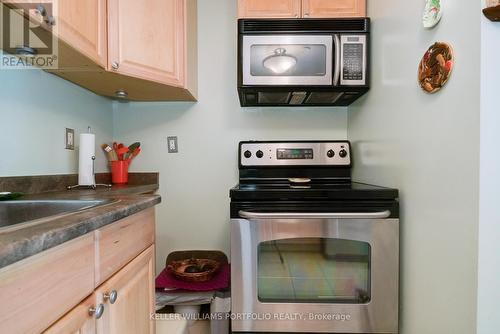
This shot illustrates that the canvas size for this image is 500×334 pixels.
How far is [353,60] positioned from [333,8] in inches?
12.3

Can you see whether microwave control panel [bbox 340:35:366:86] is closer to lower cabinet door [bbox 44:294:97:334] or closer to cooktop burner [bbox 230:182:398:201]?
cooktop burner [bbox 230:182:398:201]

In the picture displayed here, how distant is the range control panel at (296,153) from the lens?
5.09 ft

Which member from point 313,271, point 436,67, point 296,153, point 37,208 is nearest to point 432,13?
point 436,67

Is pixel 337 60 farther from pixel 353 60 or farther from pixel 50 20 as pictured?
pixel 50 20

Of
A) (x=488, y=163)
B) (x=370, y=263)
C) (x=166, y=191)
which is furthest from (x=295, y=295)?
(x=166, y=191)

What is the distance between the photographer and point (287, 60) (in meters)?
1.28

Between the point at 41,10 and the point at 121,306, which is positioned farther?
the point at 41,10

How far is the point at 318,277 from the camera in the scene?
3.39 ft

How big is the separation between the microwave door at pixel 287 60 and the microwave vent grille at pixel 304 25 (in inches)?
1.5

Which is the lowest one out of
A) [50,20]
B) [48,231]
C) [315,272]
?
[315,272]

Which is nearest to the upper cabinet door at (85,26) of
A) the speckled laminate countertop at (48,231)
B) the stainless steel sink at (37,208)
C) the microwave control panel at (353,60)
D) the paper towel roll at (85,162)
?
the paper towel roll at (85,162)

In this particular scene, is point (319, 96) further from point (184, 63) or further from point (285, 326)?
point (285, 326)

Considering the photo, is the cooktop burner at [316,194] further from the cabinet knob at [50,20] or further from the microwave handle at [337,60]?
the cabinet knob at [50,20]

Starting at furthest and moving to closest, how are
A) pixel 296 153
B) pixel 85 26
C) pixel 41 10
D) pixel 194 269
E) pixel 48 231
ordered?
pixel 296 153, pixel 194 269, pixel 85 26, pixel 41 10, pixel 48 231
